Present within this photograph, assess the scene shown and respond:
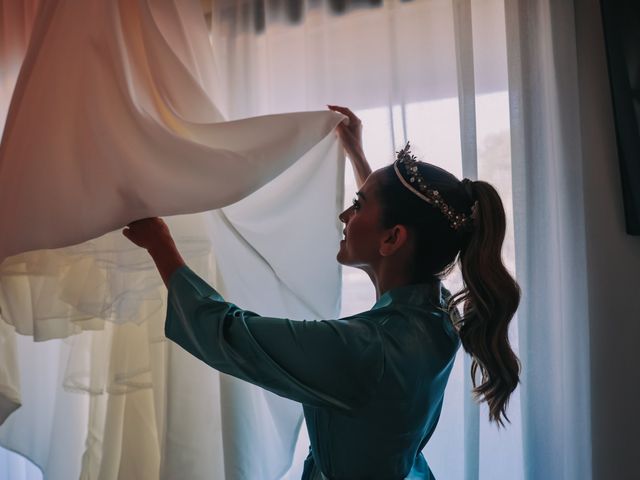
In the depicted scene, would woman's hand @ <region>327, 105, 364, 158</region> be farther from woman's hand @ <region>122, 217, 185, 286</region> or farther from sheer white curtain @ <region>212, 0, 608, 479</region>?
woman's hand @ <region>122, 217, 185, 286</region>

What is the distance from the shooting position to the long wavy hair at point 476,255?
81 cm

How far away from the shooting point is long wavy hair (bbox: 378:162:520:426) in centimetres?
81

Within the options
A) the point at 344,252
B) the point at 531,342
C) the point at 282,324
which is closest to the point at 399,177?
the point at 344,252

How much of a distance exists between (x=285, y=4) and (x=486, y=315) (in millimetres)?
767

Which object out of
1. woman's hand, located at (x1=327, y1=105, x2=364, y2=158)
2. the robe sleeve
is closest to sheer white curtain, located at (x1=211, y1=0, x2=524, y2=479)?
woman's hand, located at (x1=327, y1=105, x2=364, y2=158)

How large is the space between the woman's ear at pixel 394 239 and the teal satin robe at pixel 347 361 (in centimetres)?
6

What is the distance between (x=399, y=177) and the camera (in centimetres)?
84

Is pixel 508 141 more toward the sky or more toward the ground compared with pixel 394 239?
more toward the sky

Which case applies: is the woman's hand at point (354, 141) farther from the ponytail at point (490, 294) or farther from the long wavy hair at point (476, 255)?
the ponytail at point (490, 294)

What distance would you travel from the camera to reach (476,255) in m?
0.82

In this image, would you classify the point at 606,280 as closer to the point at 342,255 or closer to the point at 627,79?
the point at 627,79

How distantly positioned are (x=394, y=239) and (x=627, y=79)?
514 mm

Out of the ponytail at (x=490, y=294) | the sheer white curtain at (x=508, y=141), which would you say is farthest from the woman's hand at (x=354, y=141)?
the ponytail at (x=490, y=294)

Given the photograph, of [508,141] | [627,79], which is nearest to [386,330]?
[508,141]
